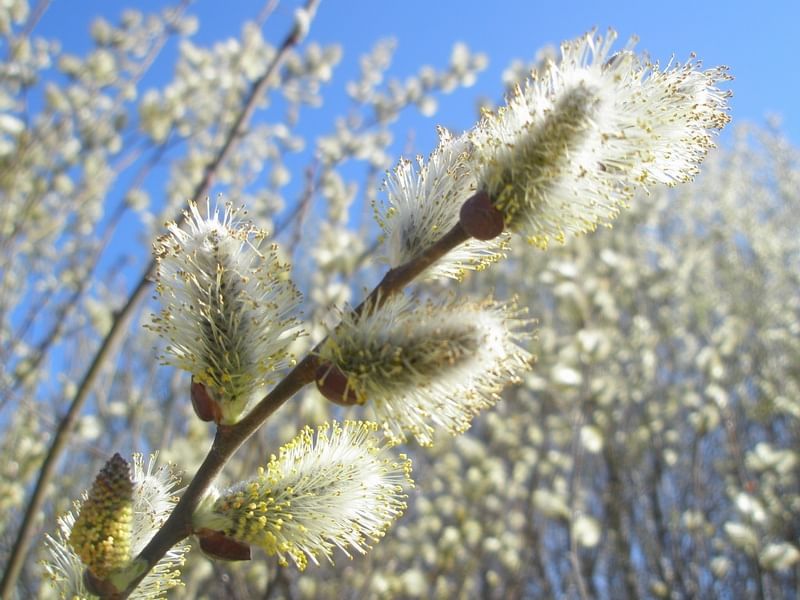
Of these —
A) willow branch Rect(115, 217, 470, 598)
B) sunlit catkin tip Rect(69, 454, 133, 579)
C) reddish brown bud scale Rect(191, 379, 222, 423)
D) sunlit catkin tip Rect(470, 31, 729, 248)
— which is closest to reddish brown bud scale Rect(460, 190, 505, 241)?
sunlit catkin tip Rect(470, 31, 729, 248)

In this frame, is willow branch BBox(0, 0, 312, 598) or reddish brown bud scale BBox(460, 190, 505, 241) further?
willow branch BBox(0, 0, 312, 598)

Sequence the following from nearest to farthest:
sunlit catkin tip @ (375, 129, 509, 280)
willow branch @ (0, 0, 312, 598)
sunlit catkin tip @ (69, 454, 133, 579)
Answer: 1. sunlit catkin tip @ (69, 454, 133, 579)
2. sunlit catkin tip @ (375, 129, 509, 280)
3. willow branch @ (0, 0, 312, 598)

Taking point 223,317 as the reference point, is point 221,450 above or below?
below

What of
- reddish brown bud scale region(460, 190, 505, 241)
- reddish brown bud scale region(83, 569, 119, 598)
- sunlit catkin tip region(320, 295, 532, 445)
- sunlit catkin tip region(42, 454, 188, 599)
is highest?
reddish brown bud scale region(460, 190, 505, 241)

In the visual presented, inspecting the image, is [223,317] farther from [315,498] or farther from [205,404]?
[315,498]

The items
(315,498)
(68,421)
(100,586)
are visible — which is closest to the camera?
(100,586)

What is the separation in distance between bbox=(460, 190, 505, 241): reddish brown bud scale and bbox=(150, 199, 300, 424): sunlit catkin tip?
247 mm

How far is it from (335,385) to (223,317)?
7.2 inches

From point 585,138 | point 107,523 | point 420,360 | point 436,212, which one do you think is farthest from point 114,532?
point 585,138

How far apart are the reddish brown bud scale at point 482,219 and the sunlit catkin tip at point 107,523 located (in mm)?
511

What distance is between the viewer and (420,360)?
88cm

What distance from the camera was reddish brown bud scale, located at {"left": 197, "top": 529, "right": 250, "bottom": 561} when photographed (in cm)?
91

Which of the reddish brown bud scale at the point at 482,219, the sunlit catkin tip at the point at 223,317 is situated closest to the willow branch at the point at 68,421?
the sunlit catkin tip at the point at 223,317

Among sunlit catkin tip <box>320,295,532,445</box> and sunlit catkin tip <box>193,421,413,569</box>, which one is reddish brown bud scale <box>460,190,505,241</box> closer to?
sunlit catkin tip <box>320,295,532,445</box>
